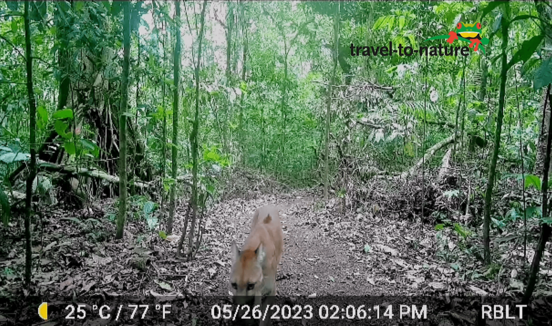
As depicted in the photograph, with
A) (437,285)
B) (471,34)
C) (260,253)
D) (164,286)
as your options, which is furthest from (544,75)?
(164,286)

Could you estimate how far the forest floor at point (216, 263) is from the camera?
4.02 metres

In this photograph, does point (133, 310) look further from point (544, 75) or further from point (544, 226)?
point (544, 75)


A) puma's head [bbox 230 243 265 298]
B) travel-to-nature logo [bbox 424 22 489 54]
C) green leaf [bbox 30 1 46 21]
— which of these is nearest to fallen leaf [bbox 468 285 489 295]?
puma's head [bbox 230 243 265 298]

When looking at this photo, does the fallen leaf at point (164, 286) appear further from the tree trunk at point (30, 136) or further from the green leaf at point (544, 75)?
the green leaf at point (544, 75)

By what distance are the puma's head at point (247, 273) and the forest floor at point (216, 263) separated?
1044 millimetres

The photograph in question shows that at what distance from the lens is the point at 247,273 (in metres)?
3.17

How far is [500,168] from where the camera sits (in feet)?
22.9

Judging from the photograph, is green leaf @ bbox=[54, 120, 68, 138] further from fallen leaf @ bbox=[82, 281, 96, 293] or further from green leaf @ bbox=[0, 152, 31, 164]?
fallen leaf @ bbox=[82, 281, 96, 293]

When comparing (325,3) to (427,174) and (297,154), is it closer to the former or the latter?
(297,154)

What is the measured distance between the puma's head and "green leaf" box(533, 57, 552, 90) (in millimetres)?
2318

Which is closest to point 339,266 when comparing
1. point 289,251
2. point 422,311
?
point 289,251

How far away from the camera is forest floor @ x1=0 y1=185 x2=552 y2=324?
158 inches

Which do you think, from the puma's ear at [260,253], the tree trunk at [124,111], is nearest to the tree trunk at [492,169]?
the puma's ear at [260,253]

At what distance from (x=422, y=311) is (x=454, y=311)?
0.28 metres
